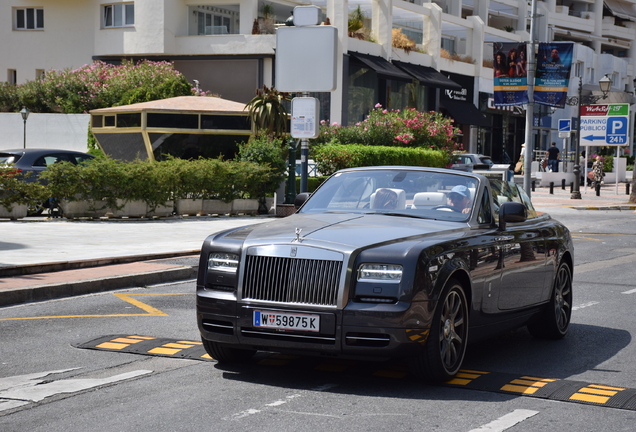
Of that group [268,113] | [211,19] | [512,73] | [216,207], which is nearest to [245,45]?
[211,19]

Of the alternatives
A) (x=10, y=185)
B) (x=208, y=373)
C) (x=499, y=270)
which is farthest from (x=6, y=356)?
(x=10, y=185)

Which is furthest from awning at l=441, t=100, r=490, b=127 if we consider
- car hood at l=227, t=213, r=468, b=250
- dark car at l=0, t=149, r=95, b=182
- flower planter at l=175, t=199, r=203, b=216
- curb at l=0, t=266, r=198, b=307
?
car hood at l=227, t=213, r=468, b=250

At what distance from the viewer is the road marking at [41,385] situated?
19.7ft

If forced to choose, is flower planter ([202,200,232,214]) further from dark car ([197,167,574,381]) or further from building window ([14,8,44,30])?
building window ([14,8,44,30])

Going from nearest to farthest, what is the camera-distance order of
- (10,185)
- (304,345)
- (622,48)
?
1. (304,345)
2. (10,185)
3. (622,48)

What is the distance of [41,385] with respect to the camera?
632cm

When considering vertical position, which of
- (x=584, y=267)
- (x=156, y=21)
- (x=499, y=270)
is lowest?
(x=584, y=267)

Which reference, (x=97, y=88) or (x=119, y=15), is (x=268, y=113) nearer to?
(x=97, y=88)

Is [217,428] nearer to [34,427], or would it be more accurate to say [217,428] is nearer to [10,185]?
[34,427]

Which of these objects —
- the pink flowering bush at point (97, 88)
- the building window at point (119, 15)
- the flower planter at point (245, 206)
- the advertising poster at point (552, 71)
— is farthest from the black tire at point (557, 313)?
the building window at point (119, 15)

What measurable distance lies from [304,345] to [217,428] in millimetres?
1127

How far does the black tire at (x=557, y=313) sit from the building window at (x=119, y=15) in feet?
122

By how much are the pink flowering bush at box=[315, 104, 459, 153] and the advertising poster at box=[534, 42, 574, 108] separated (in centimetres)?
503

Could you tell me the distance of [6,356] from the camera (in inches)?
289
